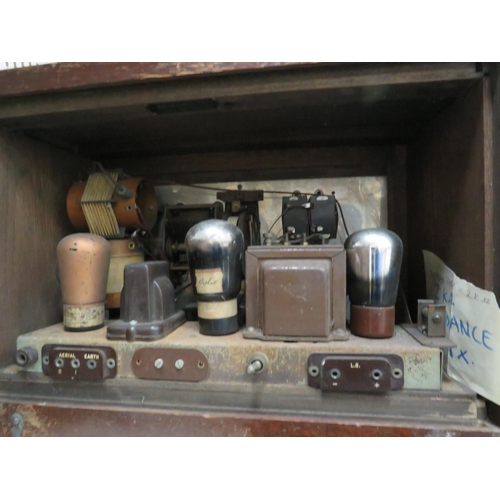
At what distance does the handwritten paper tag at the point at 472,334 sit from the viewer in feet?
1.84

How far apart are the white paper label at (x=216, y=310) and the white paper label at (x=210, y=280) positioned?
3 cm

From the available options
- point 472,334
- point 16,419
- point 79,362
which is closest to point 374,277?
point 472,334

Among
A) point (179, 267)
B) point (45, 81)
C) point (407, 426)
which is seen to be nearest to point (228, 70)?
point (45, 81)

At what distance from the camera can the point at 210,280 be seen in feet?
2.24

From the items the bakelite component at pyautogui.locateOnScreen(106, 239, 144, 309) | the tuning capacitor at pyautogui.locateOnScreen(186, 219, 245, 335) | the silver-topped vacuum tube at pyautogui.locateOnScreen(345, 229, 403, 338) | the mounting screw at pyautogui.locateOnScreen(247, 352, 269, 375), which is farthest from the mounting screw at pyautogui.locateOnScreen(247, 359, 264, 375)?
the bakelite component at pyautogui.locateOnScreen(106, 239, 144, 309)

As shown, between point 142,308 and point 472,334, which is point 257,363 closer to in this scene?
point 142,308

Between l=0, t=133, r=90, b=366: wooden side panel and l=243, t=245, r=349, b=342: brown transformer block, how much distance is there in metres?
0.57

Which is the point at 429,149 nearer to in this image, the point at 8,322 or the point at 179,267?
the point at 179,267

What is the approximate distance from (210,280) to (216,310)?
0.22 ft

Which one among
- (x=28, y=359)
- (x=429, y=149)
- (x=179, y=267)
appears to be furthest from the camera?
(x=179, y=267)

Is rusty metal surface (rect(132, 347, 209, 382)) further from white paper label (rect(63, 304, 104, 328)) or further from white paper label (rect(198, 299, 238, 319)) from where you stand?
white paper label (rect(63, 304, 104, 328))

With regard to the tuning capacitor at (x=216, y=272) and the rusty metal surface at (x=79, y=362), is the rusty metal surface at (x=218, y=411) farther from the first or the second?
the tuning capacitor at (x=216, y=272)

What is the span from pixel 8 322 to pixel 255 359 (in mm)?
603

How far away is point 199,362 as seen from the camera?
0.64 metres
